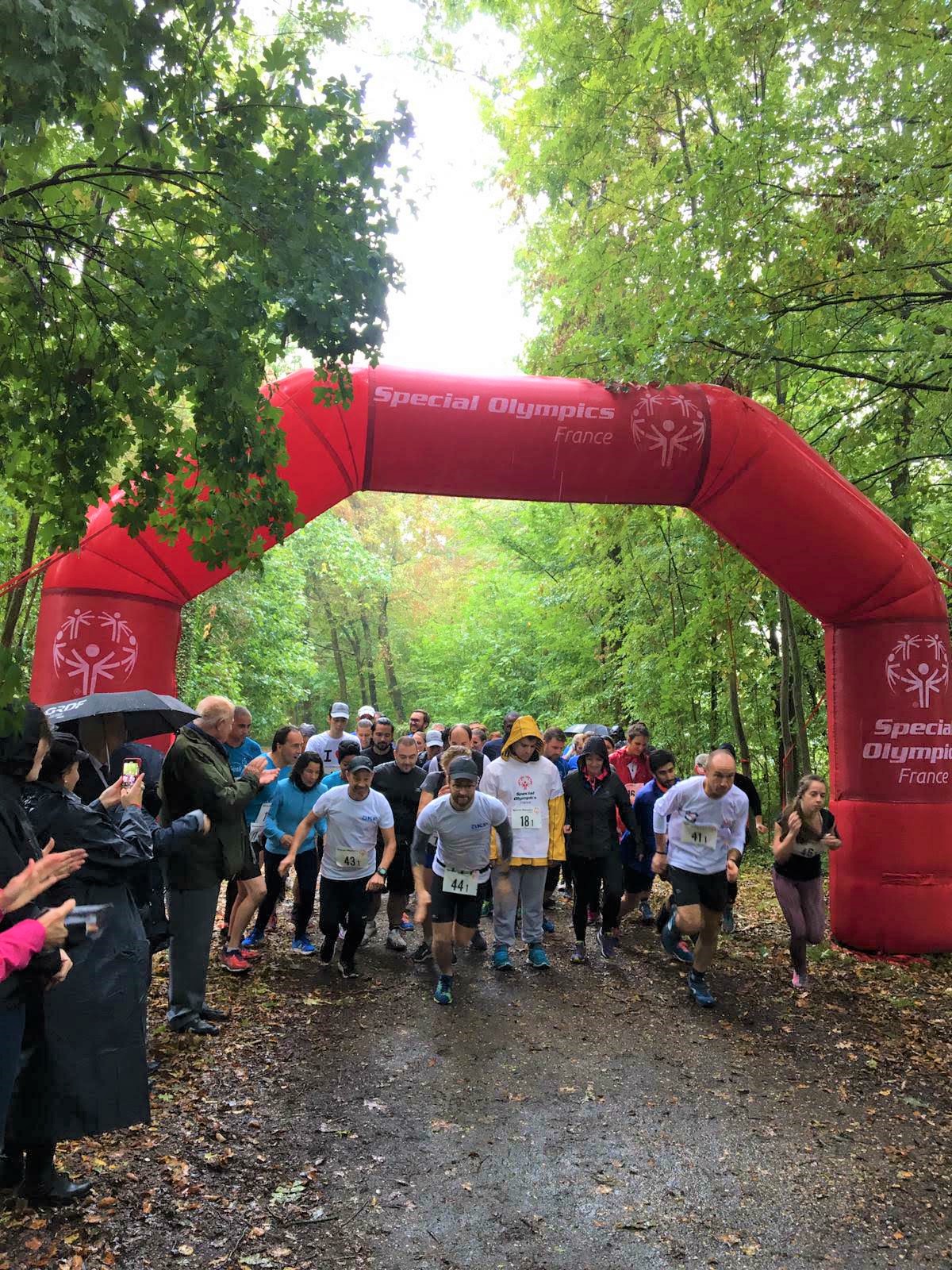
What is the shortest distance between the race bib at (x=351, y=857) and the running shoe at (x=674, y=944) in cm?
245

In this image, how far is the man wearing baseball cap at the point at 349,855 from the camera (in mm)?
6977

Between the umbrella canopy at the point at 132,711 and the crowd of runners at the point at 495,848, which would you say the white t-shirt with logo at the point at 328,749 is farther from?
the umbrella canopy at the point at 132,711

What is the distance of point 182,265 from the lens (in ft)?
11.6

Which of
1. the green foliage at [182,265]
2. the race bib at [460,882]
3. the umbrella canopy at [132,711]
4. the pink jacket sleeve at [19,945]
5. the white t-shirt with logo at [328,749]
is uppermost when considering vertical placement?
the green foliage at [182,265]

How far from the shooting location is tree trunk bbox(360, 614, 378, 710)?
38.1 m

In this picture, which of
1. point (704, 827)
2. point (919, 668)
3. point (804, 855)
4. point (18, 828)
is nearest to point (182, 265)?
point (18, 828)

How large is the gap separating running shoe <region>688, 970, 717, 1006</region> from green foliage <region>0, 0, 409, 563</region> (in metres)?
4.71

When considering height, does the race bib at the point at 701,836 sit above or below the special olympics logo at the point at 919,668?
below

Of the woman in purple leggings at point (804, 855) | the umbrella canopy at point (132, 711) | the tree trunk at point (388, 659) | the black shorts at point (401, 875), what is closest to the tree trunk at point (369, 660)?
the tree trunk at point (388, 659)

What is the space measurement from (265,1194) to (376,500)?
107 feet

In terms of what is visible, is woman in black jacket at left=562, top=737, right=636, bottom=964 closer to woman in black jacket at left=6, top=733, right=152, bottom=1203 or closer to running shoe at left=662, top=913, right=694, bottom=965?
running shoe at left=662, top=913, right=694, bottom=965

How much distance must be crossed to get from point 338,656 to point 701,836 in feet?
109

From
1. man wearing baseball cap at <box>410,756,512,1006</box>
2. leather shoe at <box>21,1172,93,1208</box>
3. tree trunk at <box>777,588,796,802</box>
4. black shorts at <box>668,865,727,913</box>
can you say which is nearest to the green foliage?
leather shoe at <box>21,1172,93,1208</box>

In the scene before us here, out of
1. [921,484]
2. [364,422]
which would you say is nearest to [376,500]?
[921,484]
